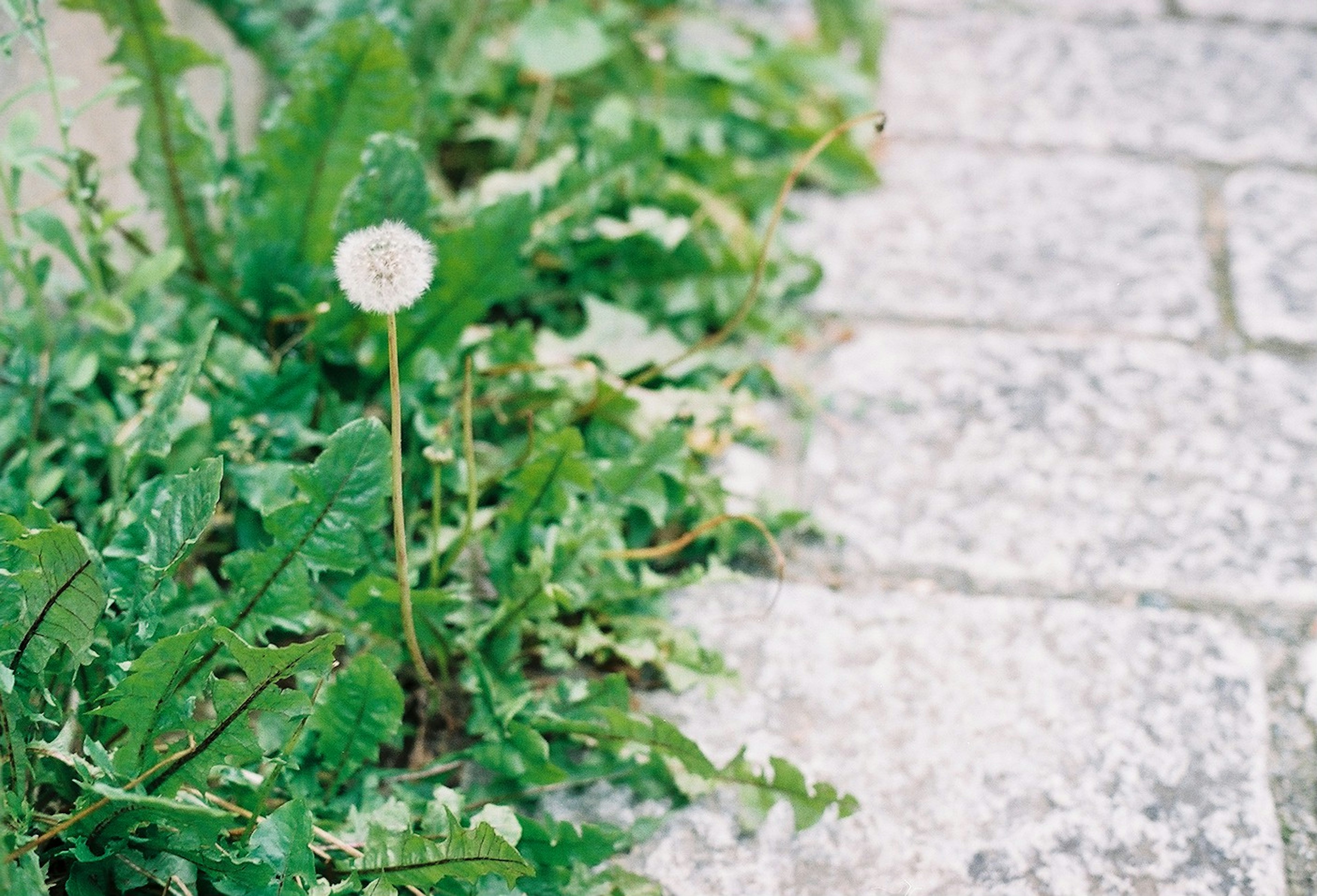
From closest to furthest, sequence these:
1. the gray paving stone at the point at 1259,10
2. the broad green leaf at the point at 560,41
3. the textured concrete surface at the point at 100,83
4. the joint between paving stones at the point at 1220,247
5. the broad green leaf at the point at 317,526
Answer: the broad green leaf at the point at 317,526
the textured concrete surface at the point at 100,83
the joint between paving stones at the point at 1220,247
the broad green leaf at the point at 560,41
the gray paving stone at the point at 1259,10

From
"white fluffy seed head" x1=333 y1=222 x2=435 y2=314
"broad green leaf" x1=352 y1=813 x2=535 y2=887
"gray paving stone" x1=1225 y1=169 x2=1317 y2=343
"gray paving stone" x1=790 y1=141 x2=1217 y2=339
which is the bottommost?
"gray paving stone" x1=1225 y1=169 x2=1317 y2=343

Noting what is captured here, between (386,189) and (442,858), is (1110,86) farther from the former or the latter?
(442,858)

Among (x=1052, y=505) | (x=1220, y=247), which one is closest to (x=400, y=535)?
(x=1052, y=505)

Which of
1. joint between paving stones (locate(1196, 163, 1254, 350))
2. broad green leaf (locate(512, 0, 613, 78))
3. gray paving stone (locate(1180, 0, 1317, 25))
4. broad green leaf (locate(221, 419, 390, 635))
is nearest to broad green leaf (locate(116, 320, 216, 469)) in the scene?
broad green leaf (locate(221, 419, 390, 635))

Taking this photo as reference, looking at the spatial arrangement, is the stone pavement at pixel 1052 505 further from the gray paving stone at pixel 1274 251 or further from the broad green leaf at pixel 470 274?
the broad green leaf at pixel 470 274

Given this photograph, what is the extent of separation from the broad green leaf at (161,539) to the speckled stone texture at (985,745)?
0.52 metres

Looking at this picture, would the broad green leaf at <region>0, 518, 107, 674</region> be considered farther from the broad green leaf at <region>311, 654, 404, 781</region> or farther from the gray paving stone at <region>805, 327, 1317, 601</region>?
the gray paving stone at <region>805, 327, 1317, 601</region>

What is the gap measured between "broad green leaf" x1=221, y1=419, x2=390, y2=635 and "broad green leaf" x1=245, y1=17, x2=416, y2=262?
47cm

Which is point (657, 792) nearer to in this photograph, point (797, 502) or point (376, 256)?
point (797, 502)

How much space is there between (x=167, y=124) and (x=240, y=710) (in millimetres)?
834

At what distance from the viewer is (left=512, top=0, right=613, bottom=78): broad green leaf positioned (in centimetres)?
196

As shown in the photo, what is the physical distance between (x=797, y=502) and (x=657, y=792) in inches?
18.9

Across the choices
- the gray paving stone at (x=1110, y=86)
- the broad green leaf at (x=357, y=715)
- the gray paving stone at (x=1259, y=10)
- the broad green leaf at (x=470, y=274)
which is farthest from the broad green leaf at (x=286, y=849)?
the gray paving stone at (x=1259, y=10)

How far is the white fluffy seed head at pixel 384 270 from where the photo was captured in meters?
0.89
